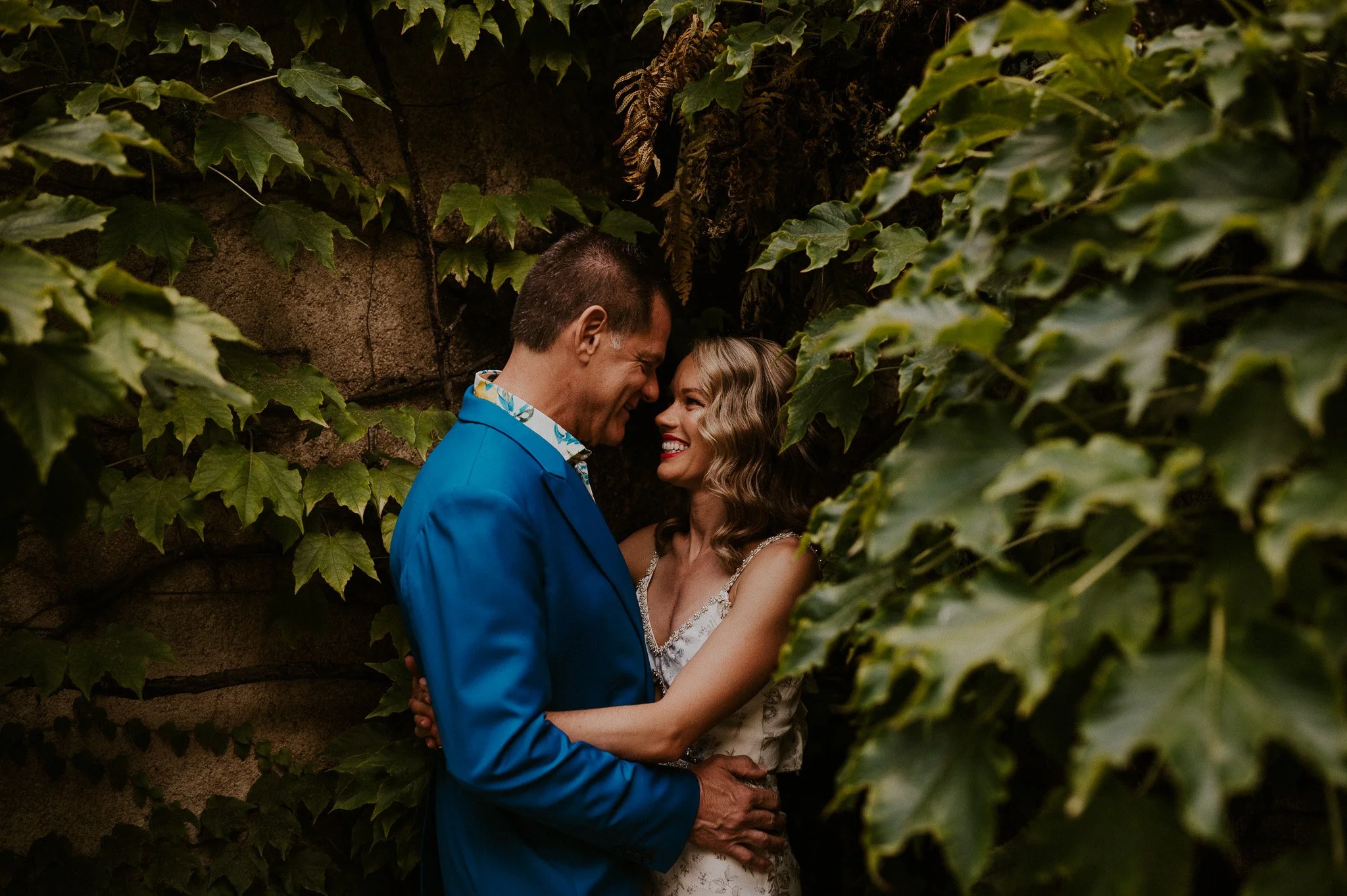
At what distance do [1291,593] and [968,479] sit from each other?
0.29 metres

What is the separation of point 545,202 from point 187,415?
101 cm

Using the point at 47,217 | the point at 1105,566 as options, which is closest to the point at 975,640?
the point at 1105,566

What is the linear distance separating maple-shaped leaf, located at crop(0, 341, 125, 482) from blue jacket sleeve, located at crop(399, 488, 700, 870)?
27.4 inches


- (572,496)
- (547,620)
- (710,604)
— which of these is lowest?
(710,604)

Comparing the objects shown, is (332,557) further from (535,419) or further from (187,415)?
(535,419)

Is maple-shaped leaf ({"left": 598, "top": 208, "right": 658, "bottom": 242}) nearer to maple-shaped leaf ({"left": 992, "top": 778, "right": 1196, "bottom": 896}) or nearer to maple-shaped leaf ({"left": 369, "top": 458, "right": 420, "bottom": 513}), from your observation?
maple-shaped leaf ({"left": 369, "top": 458, "right": 420, "bottom": 513})

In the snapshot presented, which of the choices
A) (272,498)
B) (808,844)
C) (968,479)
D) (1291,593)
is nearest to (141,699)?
(272,498)

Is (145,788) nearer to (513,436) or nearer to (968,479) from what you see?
(513,436)

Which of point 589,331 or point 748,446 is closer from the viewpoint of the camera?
point 589,331

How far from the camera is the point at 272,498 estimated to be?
215 cm

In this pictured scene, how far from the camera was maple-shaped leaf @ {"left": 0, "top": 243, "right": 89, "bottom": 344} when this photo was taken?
1.00 m

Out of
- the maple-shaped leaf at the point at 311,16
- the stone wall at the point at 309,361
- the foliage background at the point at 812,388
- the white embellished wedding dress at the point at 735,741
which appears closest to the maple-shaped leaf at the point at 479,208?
the foliage background at the point at 812,388

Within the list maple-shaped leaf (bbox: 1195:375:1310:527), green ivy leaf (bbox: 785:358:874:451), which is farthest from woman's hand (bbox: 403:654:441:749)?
maple-shaped leaf (bbox: 1195:375:1310:527)

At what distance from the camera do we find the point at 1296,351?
773 millimetres
